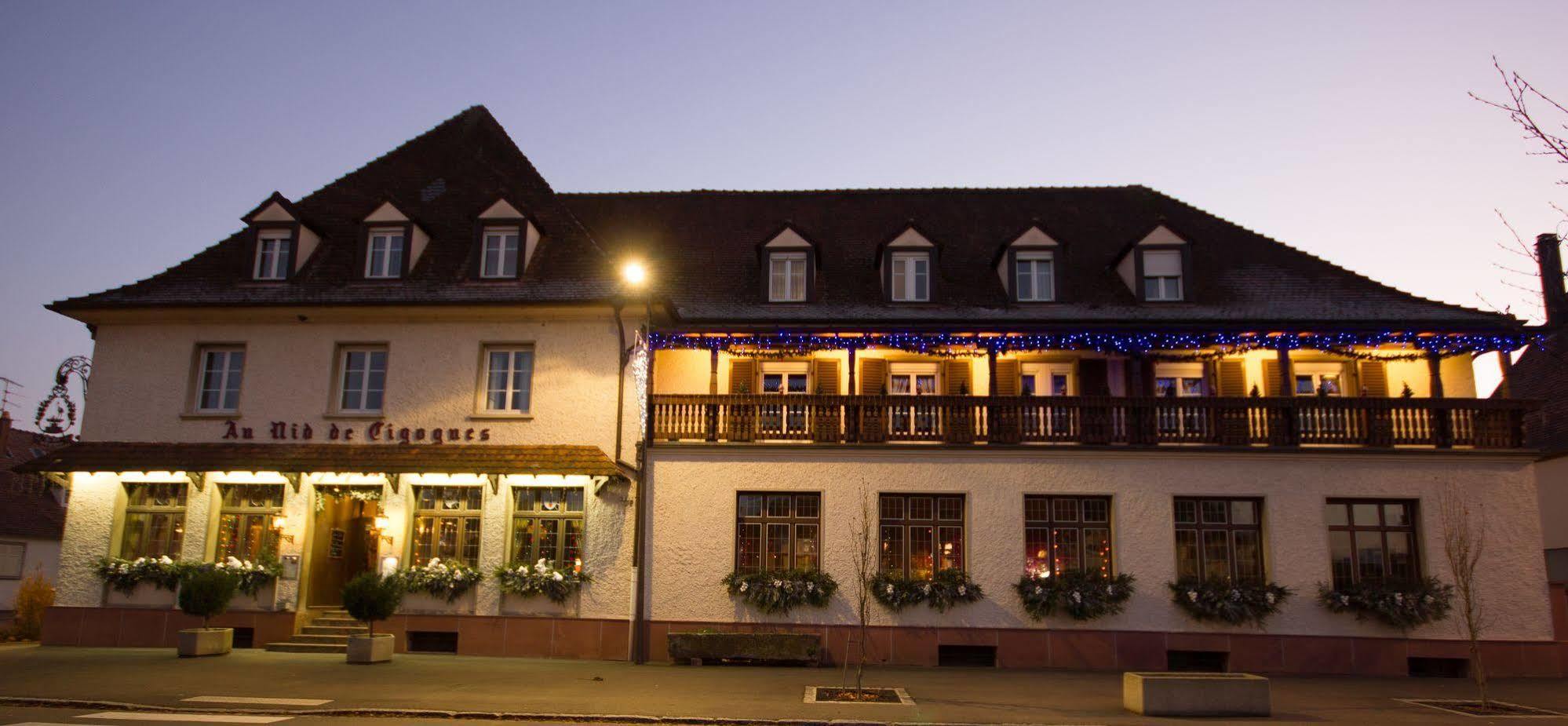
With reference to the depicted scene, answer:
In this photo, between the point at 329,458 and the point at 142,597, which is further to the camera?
the point at 142,597

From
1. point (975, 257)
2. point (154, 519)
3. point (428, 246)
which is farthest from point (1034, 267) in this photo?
point (154, 519)

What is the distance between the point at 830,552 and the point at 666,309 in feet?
19.0

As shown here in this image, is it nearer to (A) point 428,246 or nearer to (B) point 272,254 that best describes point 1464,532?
(A) point 428,246

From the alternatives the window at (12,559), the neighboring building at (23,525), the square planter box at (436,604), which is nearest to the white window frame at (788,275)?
the square planter box at (436,604)

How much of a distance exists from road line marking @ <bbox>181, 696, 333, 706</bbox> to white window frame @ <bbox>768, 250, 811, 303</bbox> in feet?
41.0

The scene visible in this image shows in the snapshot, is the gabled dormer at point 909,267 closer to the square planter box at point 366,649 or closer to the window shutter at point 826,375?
the window shutter at point 826,375

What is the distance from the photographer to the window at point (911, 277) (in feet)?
76.2

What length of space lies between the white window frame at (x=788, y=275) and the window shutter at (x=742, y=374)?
4.88 feet

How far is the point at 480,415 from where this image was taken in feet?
68.4

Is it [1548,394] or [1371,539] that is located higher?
[1548,394]

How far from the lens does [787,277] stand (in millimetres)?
23406

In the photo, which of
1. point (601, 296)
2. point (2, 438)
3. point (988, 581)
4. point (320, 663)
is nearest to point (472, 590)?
point (320, 663)

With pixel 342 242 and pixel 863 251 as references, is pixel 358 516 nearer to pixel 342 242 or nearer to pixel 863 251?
pixel 342 242

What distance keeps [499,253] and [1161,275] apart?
46.4 ft
